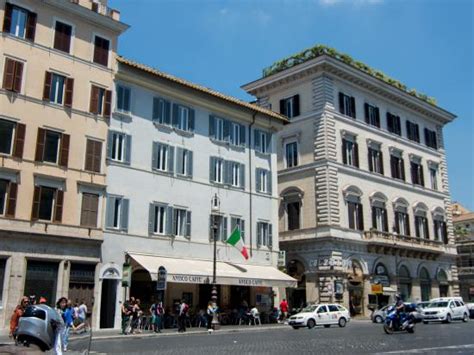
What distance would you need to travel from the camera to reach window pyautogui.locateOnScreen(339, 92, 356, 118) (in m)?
47.0

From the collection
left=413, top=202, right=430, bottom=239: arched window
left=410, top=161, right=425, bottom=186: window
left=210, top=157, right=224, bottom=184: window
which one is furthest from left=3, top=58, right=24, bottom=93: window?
left=410, top=161, right=425, bottom=186: window

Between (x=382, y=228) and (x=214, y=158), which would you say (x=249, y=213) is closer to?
(x=214, y=158)

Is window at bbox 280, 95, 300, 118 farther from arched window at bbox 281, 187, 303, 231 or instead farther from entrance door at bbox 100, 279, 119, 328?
entrance door at bbox 100, 279, 119, 328

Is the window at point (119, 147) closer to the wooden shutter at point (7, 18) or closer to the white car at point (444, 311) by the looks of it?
the wooden shutter at point (7, 18)

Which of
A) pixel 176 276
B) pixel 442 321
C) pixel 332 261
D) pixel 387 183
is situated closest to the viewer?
pixel 176 276

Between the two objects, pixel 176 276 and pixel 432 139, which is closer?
pixel 176 276

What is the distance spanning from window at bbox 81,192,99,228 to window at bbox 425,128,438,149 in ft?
126

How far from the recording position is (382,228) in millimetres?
48219

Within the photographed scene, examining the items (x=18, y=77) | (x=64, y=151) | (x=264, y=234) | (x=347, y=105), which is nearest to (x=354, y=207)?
(x=347, y=105)

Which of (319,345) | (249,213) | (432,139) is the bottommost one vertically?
(319,345)

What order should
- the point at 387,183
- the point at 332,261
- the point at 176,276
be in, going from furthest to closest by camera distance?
the point at 387,183, the point at 332,261, the point at 176,276

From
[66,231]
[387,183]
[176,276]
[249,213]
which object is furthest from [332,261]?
[66,231]

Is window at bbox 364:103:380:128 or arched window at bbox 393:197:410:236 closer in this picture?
window at bbox 364:103:380:128

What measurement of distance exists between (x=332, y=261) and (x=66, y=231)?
70.1 ft
